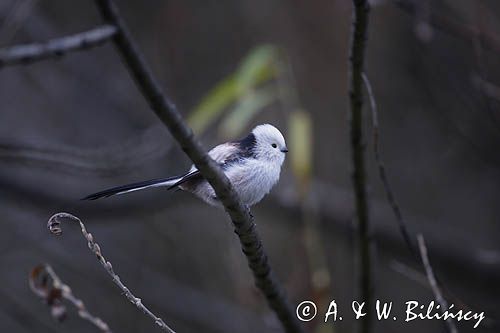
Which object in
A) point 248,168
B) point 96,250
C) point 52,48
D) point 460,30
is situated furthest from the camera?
point 460,30

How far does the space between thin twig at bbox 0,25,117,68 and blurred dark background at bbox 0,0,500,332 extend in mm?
2409

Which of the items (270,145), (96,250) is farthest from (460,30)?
(96,250)

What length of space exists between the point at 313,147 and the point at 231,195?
2.83 meters

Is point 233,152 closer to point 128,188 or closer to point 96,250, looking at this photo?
point 128,188

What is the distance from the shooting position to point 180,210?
14.6 ft

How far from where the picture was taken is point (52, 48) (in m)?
1.02

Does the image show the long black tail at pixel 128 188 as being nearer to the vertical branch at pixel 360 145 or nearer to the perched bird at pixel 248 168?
the perched bird at pixel 248 168

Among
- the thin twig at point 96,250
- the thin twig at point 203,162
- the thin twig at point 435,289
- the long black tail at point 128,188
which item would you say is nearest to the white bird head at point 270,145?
the long black tail at point 128,188

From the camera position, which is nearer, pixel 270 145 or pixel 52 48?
pixel 52 48

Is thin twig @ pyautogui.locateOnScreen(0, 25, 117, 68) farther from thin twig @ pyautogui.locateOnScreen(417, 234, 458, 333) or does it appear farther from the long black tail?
thin twig @ pyautogui.locateOnScreen(417, 234, 458, 333)

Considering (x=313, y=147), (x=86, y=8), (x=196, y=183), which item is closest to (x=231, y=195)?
(x=196, y=183)

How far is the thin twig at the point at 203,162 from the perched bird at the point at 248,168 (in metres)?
0.35

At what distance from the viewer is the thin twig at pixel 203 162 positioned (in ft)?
3.74

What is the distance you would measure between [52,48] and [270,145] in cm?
146
